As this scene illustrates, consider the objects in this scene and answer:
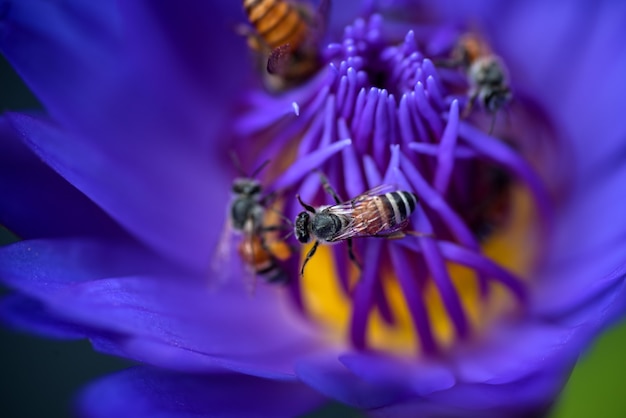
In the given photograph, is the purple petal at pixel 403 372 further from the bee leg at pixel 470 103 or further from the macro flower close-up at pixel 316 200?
the bee leg at pixel 470 103

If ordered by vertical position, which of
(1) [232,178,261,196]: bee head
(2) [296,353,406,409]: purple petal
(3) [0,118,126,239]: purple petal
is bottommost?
(2) [296,353,406,409]: purple petal

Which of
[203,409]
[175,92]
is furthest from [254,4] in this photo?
[203,409]

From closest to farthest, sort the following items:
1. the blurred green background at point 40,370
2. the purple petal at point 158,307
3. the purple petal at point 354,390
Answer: the purple petal at point 354,390, the purple petal at point 158,307, the blurred green background at point 40,370

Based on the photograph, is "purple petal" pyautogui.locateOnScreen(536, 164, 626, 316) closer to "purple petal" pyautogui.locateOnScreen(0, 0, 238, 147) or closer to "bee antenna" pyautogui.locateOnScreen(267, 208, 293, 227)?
"bee antenna" pyautogui.locateOnScreen(267, 208, 293, 227)

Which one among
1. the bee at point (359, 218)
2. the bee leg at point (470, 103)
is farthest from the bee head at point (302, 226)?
the bee leg at point (470, 103)

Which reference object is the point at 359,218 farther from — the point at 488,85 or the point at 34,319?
the point at 34,319

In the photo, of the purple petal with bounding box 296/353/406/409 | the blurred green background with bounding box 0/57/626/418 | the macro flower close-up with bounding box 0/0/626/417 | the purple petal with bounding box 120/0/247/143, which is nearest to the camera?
the purple petal with bounding box 296/353/406/409

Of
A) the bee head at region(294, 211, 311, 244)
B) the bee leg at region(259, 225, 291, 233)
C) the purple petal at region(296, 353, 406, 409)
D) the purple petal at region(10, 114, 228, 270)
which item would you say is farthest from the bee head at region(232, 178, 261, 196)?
the purple petal at region(296, 353, 406, 409)

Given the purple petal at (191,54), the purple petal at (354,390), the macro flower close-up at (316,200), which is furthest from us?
the purple petal at (191,54)
